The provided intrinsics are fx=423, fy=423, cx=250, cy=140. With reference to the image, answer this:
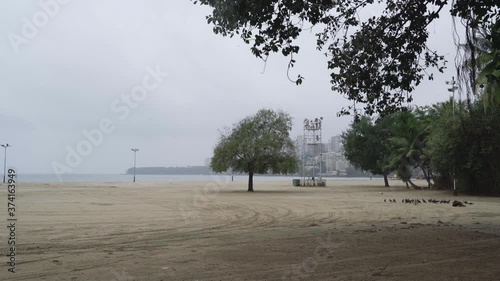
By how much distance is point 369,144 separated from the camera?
4844 cm

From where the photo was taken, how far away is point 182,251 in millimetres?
8578

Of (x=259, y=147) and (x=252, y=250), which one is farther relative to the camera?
(x=259, y=147)

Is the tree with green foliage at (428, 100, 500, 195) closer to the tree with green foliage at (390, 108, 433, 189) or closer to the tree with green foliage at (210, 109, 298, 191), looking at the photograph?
the tree with green foliage at (390, 108, 433, 189)

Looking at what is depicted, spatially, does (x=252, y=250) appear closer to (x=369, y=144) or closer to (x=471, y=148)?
(x=471, y=148)

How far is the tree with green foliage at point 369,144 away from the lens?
48.2 meters

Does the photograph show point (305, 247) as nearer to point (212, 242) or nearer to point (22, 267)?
point (212, 242)

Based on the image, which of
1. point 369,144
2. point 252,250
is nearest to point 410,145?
point 369,144

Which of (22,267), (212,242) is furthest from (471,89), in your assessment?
(22,267)

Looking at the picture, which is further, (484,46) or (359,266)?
(484,46)

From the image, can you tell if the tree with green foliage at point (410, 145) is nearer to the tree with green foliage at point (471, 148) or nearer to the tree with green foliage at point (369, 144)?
the tree with green foliage at point (369, 144)

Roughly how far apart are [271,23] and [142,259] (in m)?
5.99

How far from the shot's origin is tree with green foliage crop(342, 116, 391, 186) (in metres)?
48.2

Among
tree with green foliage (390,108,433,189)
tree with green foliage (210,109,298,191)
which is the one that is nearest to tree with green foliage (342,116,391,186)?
tree with green foliage (390,108,433,189)

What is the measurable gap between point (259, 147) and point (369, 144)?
17016mm
